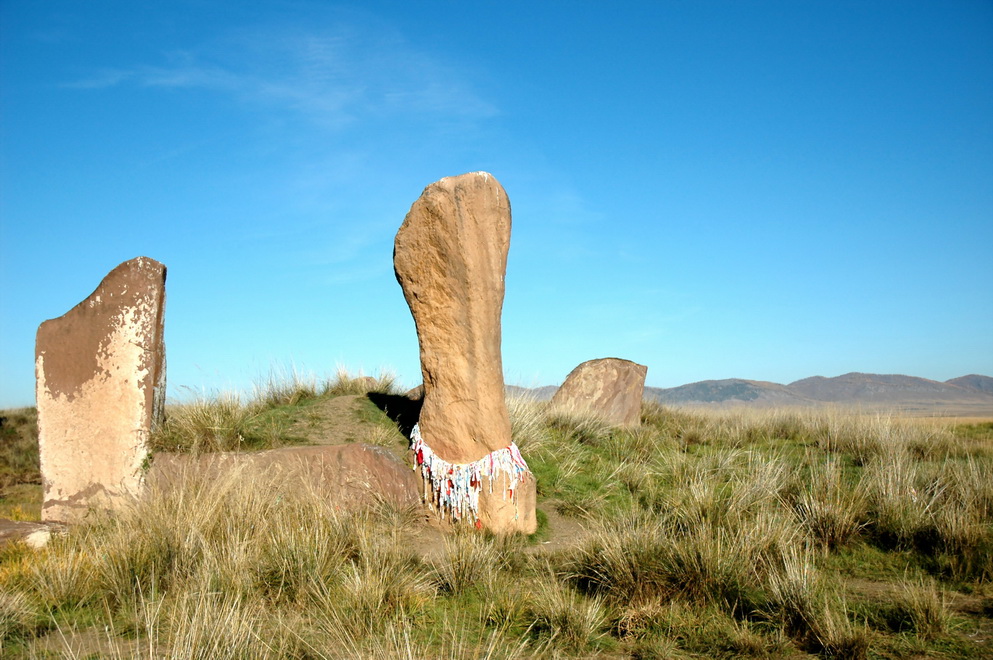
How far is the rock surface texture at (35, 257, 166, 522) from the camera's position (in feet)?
21.5

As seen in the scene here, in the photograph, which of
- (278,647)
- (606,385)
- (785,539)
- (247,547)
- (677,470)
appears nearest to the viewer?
(278,647)

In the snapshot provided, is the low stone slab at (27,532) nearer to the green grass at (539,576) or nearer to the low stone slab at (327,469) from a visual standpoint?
the green grass at (539,576)

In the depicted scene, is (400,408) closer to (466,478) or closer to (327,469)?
(327,469)

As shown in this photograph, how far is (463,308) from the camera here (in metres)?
6.64

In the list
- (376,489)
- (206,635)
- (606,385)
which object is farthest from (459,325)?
(606,385)

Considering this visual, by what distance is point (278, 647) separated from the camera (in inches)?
140

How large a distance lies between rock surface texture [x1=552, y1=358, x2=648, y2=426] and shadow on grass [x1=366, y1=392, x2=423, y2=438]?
3603 millimetres

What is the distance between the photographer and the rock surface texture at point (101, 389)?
6.54 metres

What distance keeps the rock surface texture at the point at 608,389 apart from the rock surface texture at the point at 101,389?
22.9 ft

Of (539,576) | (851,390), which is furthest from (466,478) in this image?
(851,390)

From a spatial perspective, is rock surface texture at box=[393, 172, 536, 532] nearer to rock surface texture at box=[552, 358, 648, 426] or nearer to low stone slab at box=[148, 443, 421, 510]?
low stone slab at box=[148, 443, 421, 510]

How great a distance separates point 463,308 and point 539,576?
2.62 m

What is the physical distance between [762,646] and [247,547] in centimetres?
319

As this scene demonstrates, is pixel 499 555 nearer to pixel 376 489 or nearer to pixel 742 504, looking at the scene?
pixel 376 489
